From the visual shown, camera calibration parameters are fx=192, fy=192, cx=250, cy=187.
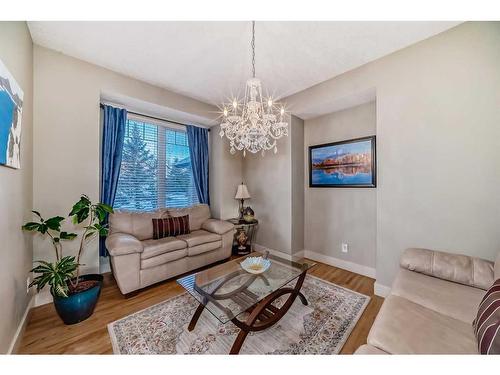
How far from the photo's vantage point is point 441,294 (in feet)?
4.45

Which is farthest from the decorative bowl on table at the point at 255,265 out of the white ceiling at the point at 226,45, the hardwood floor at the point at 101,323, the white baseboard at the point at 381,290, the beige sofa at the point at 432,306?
the white ceiling at the point at 226,45

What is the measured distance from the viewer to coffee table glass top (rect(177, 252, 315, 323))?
4.65ft

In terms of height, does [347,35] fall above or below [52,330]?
above

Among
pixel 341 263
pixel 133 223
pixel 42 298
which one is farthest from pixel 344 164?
pixel 42 298

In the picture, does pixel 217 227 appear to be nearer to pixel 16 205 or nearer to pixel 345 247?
pixel 345 247

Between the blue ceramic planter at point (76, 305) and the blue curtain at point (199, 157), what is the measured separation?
2.09m

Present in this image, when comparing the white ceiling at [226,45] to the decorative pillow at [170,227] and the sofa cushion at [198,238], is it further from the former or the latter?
the sofa cushion at [198,238]

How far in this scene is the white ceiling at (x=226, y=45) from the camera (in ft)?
5.66

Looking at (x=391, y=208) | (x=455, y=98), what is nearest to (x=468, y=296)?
(x=391, y=208)

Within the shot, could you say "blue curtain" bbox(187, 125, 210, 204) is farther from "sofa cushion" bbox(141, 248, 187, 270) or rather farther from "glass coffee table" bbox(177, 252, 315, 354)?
"glass coffee table" bbox(177, 252, 315, 354)

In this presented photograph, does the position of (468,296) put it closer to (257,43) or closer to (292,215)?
(292,215)

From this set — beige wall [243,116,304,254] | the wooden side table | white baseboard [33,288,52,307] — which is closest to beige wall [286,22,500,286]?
beige wall [243,116,304,254]

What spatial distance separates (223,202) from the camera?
3.60 m
